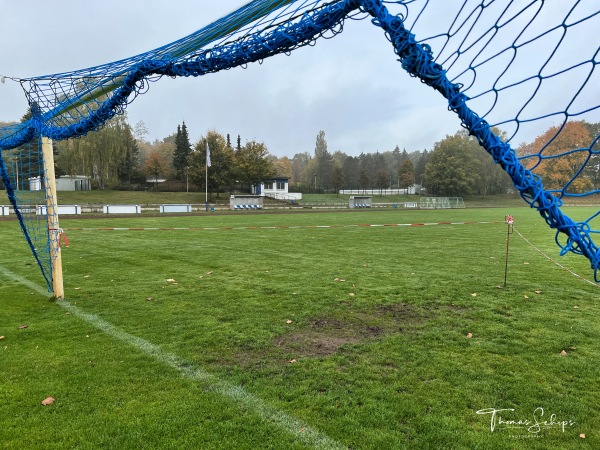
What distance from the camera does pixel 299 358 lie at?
149 inches

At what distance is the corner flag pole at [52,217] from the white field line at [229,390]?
3.93 feet

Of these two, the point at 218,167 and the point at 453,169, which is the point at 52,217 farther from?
the point at 453,169

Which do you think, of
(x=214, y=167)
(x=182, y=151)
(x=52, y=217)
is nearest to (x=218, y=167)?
(x=214, y=167)

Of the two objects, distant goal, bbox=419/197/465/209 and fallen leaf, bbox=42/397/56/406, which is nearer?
fallen leaf, bbox=42/397/56/406

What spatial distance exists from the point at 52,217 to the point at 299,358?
445 cm

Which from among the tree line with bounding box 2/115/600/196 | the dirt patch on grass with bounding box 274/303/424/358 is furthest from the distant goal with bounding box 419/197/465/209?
the dirt patch on grass with bounding box 274/303/424/358

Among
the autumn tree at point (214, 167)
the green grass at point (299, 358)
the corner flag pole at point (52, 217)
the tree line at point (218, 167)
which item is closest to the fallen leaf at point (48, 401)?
the green grass at point (299, 358)

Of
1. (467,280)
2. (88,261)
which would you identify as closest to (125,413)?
(467,280)

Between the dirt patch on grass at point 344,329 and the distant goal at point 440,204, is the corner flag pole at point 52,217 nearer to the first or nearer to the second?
the dirt patch on grass at point 344,329

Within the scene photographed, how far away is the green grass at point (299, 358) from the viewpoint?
8.71ft

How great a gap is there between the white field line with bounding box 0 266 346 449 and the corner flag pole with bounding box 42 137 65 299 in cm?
120

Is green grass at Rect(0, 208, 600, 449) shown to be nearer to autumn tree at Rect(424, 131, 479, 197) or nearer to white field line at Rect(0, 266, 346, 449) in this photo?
white field line at Rect(0, 266, 346, 449)

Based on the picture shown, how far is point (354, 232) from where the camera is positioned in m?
15.5

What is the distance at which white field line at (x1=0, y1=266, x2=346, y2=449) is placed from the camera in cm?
260
